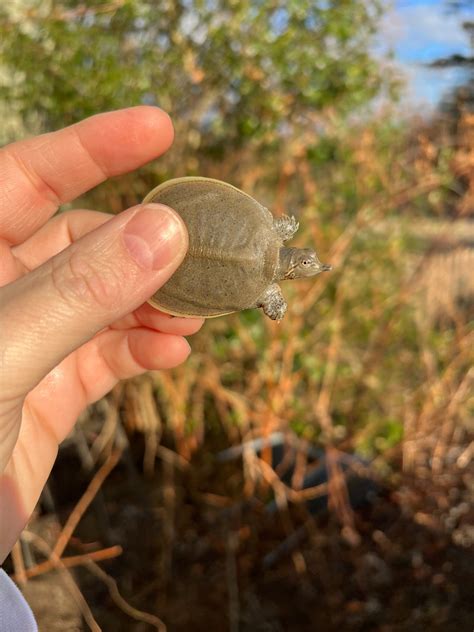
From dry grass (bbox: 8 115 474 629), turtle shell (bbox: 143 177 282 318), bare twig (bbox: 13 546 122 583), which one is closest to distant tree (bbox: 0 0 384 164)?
dry grass (bbox: 8 115 474 629)

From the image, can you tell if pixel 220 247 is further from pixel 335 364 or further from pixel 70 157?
pixel 335 364

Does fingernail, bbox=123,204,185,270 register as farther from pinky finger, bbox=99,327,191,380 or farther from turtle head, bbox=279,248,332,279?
pinky finger, bbox=99,327,191,380

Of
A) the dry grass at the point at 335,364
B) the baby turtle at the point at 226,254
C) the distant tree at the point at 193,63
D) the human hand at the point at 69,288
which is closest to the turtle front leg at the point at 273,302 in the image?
the baby turtle at the point at 226,254

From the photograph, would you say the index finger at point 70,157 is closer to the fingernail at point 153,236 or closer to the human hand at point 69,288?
the human hand at point 69,288

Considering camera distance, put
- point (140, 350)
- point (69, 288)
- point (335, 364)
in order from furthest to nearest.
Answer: point (335, 364), point (140, 350), point (69, 288)

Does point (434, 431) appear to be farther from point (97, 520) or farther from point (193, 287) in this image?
point (193, 287)

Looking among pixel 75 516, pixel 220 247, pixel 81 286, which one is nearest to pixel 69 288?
pixel 81 286
